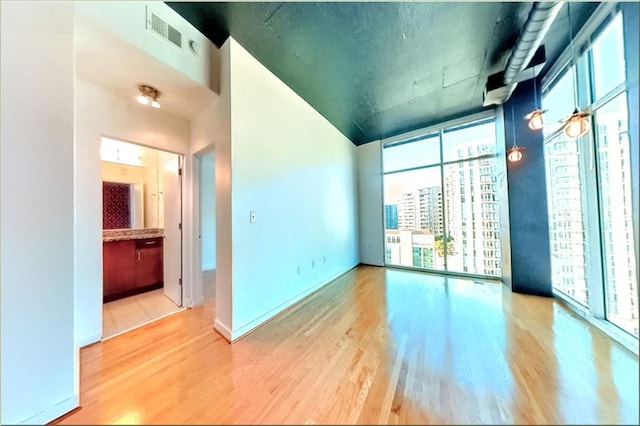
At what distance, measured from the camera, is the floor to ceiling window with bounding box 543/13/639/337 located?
1893 millimetres

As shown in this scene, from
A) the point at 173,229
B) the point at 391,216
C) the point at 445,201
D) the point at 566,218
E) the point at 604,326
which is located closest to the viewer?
the point at 604,326

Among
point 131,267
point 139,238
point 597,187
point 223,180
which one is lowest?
point 131,267

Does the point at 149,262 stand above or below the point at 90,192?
below

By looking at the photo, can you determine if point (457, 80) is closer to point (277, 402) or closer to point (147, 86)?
point (147, 86)

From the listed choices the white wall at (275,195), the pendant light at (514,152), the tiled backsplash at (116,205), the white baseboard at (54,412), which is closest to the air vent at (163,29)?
the white wall at (275,195)

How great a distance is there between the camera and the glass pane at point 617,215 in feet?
6.11

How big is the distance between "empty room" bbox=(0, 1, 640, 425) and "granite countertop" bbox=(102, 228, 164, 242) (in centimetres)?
3

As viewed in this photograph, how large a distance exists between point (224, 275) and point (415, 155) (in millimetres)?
4357

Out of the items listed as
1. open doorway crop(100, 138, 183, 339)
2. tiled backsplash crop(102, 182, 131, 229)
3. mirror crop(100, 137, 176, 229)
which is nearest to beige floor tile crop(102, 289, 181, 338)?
open doorway crop(100, 138, 183, 339)

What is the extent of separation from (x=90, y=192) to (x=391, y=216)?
484cm

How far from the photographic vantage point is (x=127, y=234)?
3.18 meters

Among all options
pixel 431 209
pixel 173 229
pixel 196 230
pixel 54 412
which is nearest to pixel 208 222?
pixel 173 229

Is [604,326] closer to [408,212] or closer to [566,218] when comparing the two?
[566,218]

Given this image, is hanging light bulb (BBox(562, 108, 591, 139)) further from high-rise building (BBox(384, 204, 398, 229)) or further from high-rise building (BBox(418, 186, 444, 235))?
high-rise building (BBox(384, 204, 398, 229))
